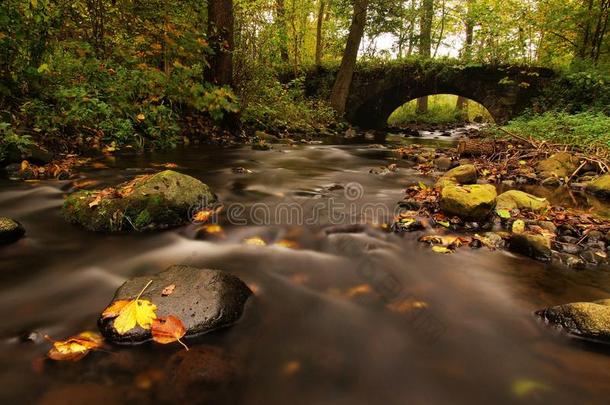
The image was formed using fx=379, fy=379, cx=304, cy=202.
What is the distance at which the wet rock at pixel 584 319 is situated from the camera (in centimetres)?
215

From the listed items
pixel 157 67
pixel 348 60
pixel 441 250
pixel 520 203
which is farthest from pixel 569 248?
pixel 348 60

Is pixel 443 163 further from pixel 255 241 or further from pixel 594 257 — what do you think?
pixel 255 241

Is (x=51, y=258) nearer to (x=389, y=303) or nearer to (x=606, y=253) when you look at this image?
(x=389, y=303)

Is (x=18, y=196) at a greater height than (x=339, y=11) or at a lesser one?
lesser

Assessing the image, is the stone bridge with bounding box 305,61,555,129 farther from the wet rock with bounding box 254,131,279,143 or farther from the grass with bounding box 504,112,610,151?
the wet rock with bounding box 254,131,279,143

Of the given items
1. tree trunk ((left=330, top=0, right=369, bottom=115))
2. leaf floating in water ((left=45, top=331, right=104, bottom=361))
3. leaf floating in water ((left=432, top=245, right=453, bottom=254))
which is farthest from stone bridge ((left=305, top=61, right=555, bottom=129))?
leaf floating in water ((left=45, top=331, right=104, bottom=361))

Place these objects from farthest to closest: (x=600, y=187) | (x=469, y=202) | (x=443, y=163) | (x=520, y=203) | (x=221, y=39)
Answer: (x=221, y=39), (x=443, y=163), (x=600, y=187), (x=520, y=203), (x=469, y=202)

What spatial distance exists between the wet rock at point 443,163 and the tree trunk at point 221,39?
4967mm

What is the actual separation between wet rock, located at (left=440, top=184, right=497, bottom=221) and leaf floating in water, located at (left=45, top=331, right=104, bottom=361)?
341cm

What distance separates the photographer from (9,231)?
297 cm

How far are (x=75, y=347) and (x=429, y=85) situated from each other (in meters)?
16.9

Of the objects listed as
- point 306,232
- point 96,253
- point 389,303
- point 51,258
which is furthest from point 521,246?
point 51,258

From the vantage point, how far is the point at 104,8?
771cm

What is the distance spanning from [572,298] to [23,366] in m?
3.33
